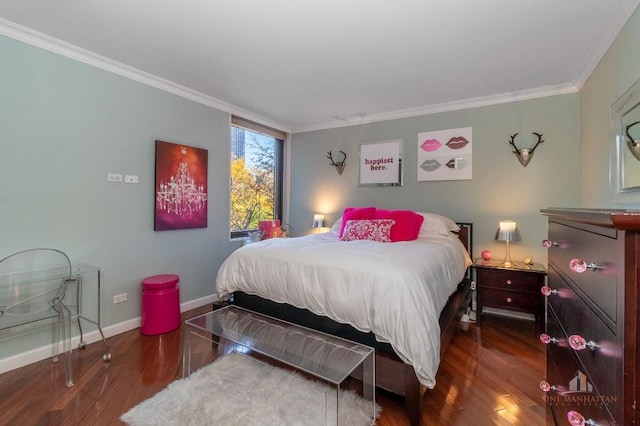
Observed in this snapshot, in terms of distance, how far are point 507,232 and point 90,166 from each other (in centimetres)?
397

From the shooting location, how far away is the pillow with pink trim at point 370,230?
2945 mm

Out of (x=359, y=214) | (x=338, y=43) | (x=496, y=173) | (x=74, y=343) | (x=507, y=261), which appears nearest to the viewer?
(x=338, y=43)

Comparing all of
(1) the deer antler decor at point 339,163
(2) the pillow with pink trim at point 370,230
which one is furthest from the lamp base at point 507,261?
(1) the deer antler decor at point 339,163

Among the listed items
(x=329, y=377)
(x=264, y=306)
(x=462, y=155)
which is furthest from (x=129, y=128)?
(x=462, y=155)

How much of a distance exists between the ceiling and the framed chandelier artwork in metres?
0.68

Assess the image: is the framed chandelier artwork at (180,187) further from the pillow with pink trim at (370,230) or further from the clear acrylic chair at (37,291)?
the pillow with pink trim at (370,230)

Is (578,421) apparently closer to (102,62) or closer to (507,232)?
(507,232)

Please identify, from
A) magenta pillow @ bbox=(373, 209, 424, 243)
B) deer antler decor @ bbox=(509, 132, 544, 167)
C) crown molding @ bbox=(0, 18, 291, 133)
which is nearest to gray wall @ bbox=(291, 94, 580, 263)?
deer antler decor @ bbox=(509, 132, 544, 167)

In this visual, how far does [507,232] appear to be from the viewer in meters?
3.00

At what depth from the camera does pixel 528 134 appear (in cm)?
317

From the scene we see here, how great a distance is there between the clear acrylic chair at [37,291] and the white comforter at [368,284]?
3.62 ft

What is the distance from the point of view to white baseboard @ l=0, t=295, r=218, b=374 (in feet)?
6.95

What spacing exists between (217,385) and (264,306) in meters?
0.61

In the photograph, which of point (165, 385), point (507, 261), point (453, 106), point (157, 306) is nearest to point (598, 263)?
point (165, 385)
